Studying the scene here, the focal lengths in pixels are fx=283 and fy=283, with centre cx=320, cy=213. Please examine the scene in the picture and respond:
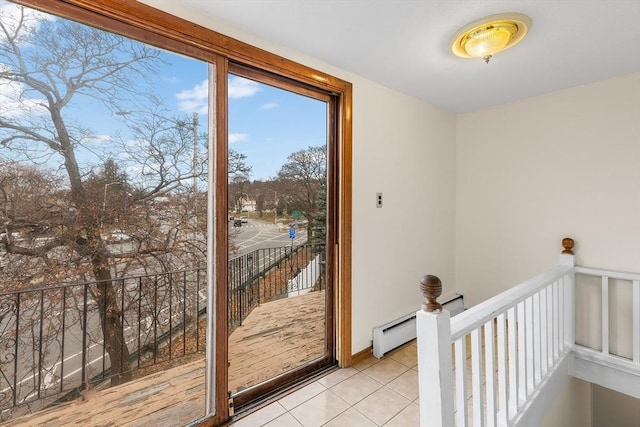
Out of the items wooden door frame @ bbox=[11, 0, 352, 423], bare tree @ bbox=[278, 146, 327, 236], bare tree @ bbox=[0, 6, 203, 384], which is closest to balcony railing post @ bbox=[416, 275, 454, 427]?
wooden door frame @ bbox=[11, 0, 352, 423]

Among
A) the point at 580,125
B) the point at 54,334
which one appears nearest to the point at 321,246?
the point at 54,334

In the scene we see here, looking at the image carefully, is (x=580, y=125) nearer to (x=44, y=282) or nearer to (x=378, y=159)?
(x=378, y=159)

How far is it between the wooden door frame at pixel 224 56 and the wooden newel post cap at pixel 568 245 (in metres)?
1.83

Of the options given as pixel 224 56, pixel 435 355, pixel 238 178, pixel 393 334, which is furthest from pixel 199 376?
pixel 224 56

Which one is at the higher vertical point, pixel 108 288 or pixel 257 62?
pixel 257 62

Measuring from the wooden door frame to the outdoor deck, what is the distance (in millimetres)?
161

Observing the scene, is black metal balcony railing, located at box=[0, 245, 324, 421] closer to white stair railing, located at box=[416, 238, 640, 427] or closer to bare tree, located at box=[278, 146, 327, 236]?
bare tree, located at box=[278, 146, 327, 236]

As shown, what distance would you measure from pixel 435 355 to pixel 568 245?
2.06 metres

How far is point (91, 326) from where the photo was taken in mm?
1315

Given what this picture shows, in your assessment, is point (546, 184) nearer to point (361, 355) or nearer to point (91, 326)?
point (361, 355)

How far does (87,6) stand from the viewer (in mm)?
1229

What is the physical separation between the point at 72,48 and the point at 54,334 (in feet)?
4.12

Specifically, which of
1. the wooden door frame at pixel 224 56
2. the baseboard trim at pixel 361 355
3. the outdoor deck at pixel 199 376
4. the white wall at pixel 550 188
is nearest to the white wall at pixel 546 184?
the white wall at pixel 550 188

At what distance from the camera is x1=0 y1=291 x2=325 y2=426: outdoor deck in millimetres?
1345
